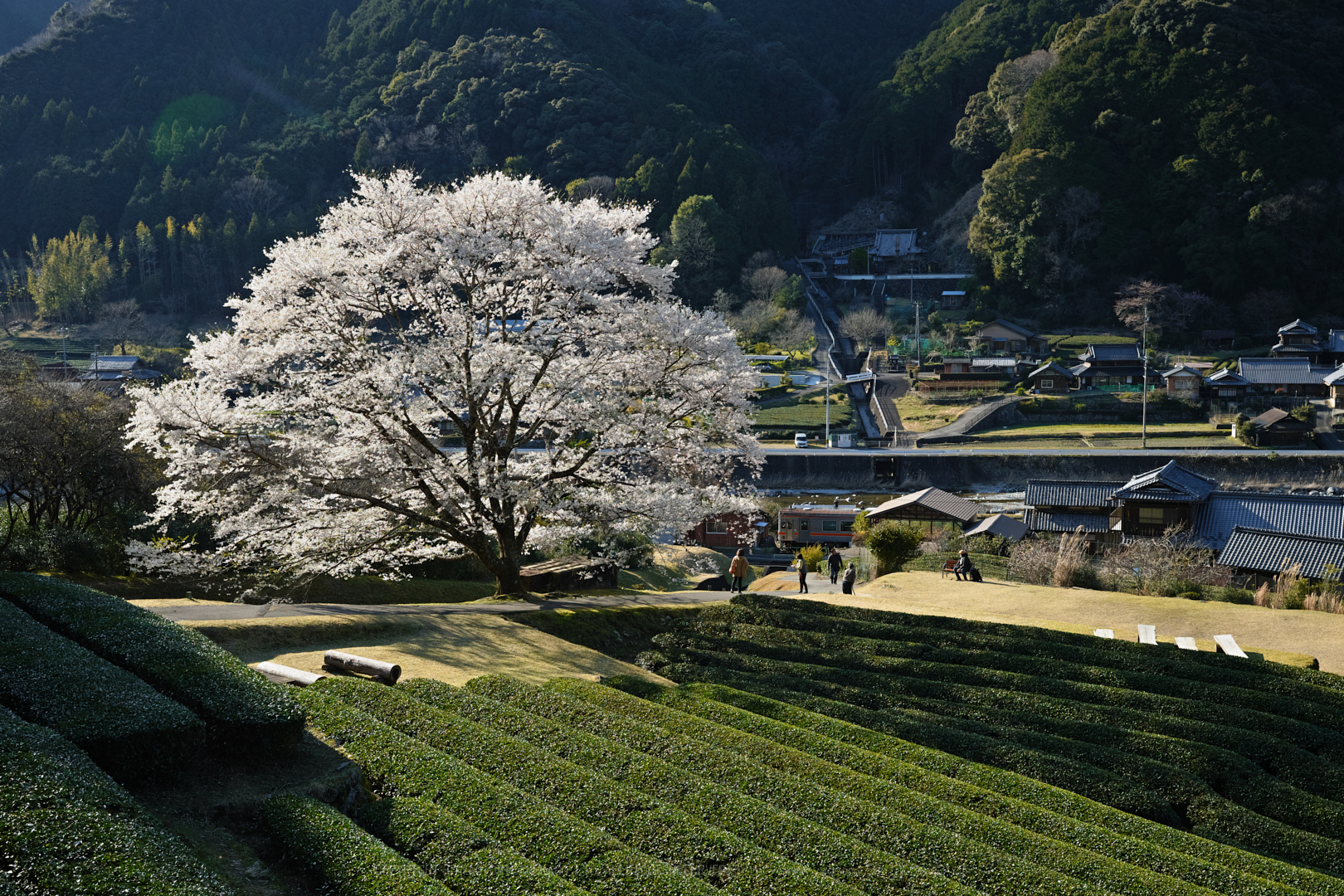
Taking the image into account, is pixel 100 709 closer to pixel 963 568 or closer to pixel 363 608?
pixel 363 608

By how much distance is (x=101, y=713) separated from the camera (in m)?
6.10

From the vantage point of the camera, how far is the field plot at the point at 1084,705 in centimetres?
778

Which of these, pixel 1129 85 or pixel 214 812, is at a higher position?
pixel 1129 85

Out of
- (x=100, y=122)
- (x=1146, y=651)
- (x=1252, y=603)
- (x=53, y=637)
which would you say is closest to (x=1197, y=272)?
→ (x=1252, y=603)

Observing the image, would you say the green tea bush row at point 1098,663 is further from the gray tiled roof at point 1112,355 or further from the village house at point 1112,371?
the gray tiled roof at point 1112,355

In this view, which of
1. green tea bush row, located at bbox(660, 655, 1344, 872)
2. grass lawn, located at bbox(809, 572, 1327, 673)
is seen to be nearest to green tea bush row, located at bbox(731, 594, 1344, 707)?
grass lawn, located at bbox(809, 572, 1327, 673)

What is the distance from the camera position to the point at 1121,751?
28.2 feet

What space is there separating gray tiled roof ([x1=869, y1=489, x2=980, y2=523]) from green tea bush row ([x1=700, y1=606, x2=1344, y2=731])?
17.6m

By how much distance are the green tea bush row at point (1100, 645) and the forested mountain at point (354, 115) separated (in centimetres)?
6924

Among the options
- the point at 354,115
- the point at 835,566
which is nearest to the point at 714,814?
the point at 835,566

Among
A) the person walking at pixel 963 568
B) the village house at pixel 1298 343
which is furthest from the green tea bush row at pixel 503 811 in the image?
the village house at pixel 1298 343

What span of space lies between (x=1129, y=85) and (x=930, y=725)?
86.4 m

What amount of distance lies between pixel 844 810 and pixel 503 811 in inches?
97.7

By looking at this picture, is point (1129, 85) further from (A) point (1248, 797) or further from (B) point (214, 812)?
(B) point (214, 812)
